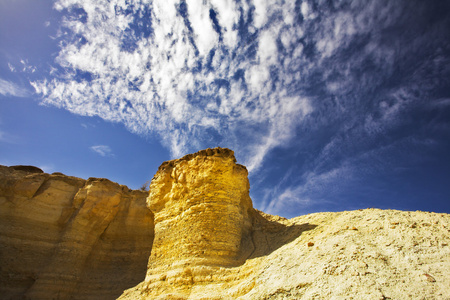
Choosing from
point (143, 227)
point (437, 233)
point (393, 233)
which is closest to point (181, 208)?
point (143, 227)

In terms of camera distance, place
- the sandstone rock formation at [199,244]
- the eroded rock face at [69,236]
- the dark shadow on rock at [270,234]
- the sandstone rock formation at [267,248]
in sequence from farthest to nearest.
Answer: the eroded rock face at [69,236], the dark shadow on rock at [270,234], the sandstone rock formation at [199,244], the sandstone rock formation at [267,248]

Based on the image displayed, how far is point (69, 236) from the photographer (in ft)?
53.4

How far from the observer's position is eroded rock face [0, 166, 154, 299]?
583 inches

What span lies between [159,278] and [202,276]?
2.57 meters

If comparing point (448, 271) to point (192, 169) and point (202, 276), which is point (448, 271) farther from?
point (192, 169)

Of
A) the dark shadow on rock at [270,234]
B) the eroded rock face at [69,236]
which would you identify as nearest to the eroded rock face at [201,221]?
the dark shadow on rock at [270,234]

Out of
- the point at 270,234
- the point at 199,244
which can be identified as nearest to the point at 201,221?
the point at 199,244

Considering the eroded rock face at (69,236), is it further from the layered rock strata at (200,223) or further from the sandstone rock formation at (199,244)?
the layered rock strata at (200,223)

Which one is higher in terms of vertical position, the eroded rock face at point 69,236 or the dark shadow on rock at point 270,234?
the eroded rock face at point 69,236

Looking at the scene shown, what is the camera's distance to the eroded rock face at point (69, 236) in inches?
583

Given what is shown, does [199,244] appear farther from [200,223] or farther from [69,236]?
[69,236]

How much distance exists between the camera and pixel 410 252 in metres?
6.62

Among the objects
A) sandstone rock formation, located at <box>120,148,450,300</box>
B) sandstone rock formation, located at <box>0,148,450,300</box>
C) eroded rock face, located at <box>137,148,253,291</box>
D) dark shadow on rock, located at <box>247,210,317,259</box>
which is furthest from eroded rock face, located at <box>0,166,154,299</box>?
dark shadow on rock, located at <box>247,210,317,259</box>

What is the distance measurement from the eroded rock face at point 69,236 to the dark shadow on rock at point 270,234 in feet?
28.5
